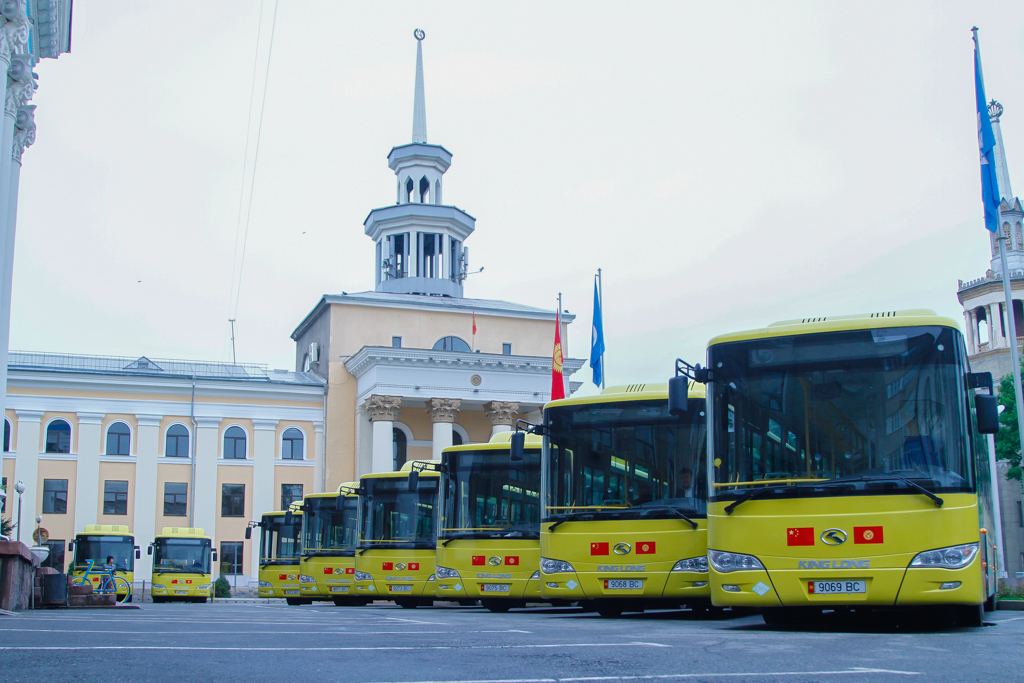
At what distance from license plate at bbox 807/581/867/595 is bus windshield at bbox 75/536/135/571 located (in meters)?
34.5

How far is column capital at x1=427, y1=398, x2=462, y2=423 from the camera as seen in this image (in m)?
52.6

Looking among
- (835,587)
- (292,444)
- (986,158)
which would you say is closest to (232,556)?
(292,444)

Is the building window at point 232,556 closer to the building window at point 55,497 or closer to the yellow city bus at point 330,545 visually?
the building window at point 55,497

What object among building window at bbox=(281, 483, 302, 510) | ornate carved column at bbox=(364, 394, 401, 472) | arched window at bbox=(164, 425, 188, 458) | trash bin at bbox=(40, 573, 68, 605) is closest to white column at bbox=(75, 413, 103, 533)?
arched window at bbox=(164, 425, 188, 458)

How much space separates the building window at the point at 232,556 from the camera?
5191cm

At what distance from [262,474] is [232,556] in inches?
162

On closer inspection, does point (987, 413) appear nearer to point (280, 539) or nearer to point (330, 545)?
point (330, 545)

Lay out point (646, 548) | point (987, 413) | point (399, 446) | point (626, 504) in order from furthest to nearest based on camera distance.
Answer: point (399, 446) < point (626, 504) < point (646, 548) < point (987, 413)

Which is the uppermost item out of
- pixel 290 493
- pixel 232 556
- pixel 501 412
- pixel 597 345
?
pixel 501 412

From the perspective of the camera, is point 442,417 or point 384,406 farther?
point 442,417

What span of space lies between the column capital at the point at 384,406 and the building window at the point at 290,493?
5.57m

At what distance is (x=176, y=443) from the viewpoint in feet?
173

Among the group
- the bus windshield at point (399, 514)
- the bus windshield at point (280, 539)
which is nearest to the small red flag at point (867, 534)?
the bus windshield at point (399, 514)

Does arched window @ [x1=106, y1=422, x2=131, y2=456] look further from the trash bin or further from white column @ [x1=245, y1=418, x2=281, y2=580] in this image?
the trash bin
